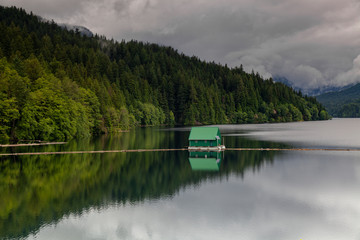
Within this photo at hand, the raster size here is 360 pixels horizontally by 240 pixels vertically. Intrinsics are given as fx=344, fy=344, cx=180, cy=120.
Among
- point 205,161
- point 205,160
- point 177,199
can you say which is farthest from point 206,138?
point 177,199

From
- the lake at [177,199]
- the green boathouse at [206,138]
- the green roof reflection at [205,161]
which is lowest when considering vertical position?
the lake at [177,199]

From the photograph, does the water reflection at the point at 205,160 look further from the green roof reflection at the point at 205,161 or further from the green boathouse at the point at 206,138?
the green boathouse at the point at 206,138

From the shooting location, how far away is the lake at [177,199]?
25141mm

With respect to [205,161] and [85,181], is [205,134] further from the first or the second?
[85,181]

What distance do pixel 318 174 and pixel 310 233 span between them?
23.0 meters

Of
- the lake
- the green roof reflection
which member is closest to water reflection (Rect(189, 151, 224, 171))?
the green roof reflection

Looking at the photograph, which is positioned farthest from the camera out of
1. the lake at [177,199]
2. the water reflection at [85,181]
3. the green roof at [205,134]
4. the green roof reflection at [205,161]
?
the green roof at [205,134]

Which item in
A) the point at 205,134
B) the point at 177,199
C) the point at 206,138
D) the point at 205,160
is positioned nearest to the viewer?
the point at 177,199

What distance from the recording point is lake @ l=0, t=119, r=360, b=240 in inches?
990

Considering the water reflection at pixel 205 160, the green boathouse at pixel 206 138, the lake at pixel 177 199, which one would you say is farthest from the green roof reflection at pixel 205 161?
the green boathouse at pixel 206 138

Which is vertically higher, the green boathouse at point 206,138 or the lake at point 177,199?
the green boathouse at point 206,138

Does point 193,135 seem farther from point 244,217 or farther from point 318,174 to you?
point 244,217

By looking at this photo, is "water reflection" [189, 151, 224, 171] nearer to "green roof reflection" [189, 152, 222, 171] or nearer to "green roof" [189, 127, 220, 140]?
"green roof reflection" [189, 152, 222, 171]

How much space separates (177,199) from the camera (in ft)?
109
